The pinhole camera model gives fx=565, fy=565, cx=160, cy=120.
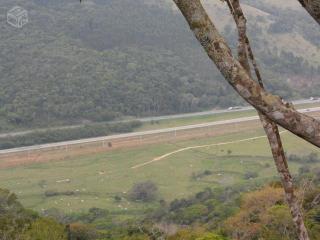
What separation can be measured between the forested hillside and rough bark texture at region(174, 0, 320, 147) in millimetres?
37483

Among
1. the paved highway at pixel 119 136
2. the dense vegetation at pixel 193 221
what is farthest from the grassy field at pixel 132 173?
the paved highway at pixel 119 136

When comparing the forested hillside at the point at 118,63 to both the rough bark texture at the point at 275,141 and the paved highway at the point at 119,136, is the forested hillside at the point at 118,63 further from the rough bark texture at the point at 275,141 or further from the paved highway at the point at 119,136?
the rough bark texture at the point at 275,141

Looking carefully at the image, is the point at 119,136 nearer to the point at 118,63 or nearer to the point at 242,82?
the point at 118,63

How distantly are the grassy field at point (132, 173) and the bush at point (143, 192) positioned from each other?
1.06ft

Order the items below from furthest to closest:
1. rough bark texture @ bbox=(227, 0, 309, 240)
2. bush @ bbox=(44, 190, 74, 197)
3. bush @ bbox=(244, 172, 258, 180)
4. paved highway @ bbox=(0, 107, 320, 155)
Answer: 1. paved highway @ bbox=(0, 107, 320, 155)
2. bush @ bbox=(244, 172, 258, 180)
3. bush @ bbox=(44, 190, 74, 197)
4. rough bark texture @ bbox=(227, 0, 309, 240)

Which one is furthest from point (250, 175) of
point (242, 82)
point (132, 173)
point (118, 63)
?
point (242, 82)

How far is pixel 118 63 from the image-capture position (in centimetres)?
4959

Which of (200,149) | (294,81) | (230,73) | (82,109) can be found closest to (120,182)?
(200,149)

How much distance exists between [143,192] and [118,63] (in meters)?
24.4

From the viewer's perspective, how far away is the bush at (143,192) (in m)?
26.7

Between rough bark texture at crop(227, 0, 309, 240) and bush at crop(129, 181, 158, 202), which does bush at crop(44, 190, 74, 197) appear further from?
rough bark texture at crop(227, 0, 309, 240)

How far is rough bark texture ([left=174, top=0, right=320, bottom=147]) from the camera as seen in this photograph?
2.23 meters

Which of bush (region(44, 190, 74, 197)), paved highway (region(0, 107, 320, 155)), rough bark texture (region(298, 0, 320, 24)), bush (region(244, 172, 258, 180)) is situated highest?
rough bark texture (region(298, 0, 320, 24))

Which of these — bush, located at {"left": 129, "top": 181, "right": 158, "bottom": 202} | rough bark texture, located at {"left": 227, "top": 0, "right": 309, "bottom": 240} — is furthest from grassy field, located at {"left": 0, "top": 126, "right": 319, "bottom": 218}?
rough bark texture, located at {"left": 227, "top": 0, "right": 309, "bottom": 240}
